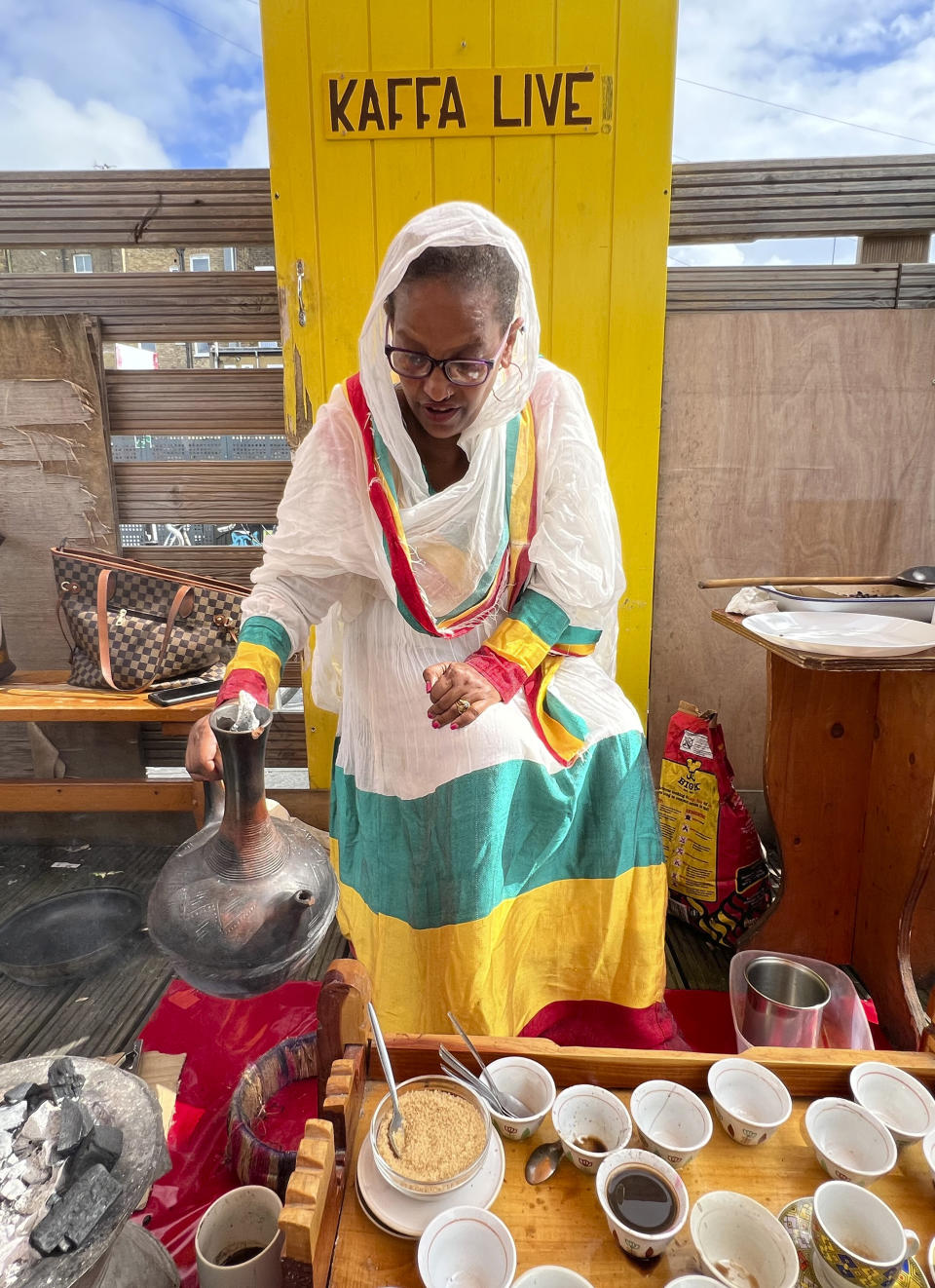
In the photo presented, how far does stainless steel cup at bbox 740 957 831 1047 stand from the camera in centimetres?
157

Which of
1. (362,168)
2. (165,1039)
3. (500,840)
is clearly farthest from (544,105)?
(165,1039)

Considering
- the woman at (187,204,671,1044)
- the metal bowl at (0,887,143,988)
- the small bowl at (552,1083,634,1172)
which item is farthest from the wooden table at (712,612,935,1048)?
the metal bowl at (0,887,143,988)

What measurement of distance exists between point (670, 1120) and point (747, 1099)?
115 mm

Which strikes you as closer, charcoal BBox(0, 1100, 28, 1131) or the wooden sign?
charcoal BBox(0, 1100, 28, 1131)

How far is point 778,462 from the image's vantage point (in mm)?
2594

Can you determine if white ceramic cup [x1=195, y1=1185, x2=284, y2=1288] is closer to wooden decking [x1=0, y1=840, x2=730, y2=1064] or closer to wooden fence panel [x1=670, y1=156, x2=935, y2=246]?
wooden decking [x1=0, y1=840, x2=730, y2=1064]

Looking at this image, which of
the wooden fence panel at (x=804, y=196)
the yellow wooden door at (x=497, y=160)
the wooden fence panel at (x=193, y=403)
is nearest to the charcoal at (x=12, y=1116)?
the yellow wooden door at (x=497, y=160)

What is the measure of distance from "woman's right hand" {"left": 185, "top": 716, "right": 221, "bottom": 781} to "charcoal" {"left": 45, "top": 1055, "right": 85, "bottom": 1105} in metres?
0.50

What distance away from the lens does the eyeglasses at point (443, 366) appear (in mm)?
1369

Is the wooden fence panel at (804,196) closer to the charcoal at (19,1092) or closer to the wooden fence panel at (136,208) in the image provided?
the wooden fence panel at (136,208)

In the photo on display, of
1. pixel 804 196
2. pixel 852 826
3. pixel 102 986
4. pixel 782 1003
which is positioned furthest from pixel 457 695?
pixel 804 196

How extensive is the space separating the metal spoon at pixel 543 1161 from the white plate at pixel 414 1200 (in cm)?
4

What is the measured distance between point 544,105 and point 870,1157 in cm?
265

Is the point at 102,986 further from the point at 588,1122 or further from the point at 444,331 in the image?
the point at 444,331
